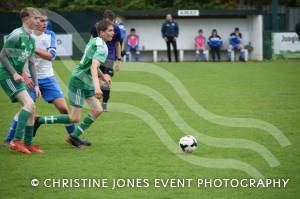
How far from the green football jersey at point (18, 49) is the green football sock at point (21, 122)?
56 centimetres

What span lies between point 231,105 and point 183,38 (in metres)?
21.0

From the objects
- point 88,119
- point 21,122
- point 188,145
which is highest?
point 21,122

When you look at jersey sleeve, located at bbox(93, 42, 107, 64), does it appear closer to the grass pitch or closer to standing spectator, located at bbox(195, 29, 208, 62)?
the grass pitch

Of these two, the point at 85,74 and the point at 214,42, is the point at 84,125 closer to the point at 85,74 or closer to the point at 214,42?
the point at 85,74

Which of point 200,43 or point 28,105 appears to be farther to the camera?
point 200,43

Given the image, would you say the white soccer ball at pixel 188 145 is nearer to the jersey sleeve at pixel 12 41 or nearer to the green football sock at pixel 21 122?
the green football sock at pixel 21 122

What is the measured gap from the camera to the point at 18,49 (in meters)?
9.81

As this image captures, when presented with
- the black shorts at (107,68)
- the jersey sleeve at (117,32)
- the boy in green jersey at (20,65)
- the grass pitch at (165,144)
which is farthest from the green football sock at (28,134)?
the jersey sleeve at (117,32)

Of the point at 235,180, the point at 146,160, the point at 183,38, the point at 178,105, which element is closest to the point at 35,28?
the point at 146,160

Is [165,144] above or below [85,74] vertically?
below

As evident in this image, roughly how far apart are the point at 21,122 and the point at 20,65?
0.81m

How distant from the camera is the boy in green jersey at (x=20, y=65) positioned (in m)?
9.76

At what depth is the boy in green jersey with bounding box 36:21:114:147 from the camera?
10180mm

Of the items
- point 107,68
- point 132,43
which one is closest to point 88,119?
point 107,68
